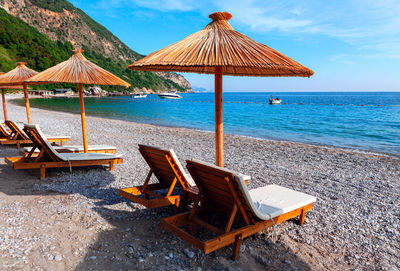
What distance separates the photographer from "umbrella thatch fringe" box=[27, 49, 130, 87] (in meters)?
5.54

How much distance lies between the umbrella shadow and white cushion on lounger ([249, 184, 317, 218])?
0.40 m

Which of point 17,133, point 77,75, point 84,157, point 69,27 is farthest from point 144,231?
point 69,27

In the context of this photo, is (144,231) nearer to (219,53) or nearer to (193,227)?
(193,227)

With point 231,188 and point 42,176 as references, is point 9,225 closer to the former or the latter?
point 42,176

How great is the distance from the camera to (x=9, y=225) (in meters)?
3.39

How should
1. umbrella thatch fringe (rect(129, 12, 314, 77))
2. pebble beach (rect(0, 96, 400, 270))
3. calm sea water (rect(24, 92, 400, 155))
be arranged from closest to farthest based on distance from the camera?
pebble beach (rect(0, 96, 400, 270)) → umbrella thatch fringe (rect(129, 12, 314, 77)) → calm sea water (rect(24, 92, 400, 155))

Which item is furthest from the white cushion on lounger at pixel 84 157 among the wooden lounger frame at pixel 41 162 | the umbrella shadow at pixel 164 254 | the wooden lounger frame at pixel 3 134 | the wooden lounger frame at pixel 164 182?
the wooden lounger frame at pixel 3 134

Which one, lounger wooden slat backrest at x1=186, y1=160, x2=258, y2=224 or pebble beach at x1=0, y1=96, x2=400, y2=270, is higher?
lounger wooden slat backrest at x1=186, y1=160, x2=258, y2=224

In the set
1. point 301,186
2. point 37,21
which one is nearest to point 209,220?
point 301,186

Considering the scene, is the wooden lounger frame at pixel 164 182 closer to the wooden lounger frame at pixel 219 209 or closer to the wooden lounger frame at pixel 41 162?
the wooden lounger frame at pixel 219 209

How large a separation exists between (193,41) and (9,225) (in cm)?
319

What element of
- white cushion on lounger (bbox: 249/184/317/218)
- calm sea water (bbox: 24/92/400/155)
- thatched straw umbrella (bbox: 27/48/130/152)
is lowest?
calm sea water (bbox: 24/92/400/155)

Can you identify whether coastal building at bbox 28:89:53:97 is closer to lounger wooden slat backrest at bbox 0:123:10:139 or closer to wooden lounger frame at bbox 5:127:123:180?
lounger wooden slat backrest at bbox 0:123:10:139

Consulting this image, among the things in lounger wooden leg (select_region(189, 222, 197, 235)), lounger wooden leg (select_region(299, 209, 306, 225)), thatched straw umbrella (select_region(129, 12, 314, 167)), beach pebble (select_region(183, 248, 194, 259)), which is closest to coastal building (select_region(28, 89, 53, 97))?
thatched straw umbrella (select_region(129, 12, 314, 167))
